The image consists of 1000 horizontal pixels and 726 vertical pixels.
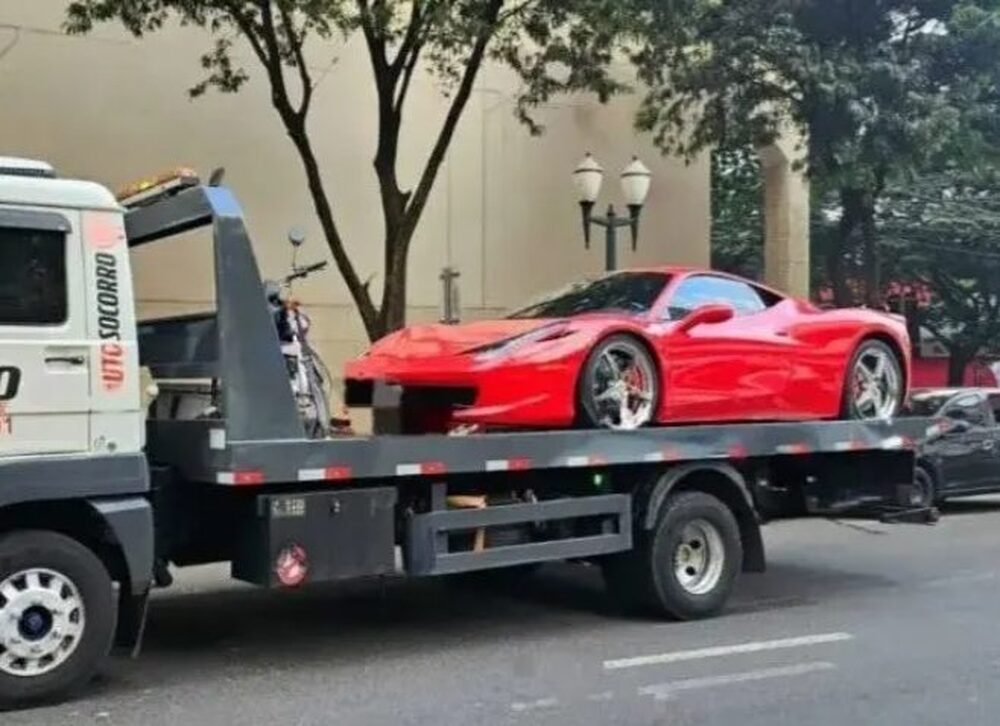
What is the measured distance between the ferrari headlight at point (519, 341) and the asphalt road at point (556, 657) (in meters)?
1.74

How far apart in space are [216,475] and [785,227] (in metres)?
17.1

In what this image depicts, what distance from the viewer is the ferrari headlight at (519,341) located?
27.6 feet

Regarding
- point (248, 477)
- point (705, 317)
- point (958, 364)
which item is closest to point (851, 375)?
point (705, 317)

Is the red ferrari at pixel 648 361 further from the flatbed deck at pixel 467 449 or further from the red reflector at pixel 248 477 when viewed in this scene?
the red reflector at pixel 248 477

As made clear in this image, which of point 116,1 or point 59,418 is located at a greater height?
point 116,1

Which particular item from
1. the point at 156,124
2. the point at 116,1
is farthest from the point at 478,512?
the point at 156,124

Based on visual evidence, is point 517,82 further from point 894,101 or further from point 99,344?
point 99,344

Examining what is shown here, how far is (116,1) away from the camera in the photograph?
1470 centimetres

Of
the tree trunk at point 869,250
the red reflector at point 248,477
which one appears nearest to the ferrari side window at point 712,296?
the red reflector at point 248,477

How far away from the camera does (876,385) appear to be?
10422mm

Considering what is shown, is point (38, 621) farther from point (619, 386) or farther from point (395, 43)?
point (395, 43)

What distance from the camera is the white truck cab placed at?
6.57 m

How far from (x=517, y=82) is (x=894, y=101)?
5.46m

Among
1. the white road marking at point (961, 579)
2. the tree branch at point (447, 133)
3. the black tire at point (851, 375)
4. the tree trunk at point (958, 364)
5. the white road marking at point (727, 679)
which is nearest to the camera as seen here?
the white road marking at point (727, 679)
